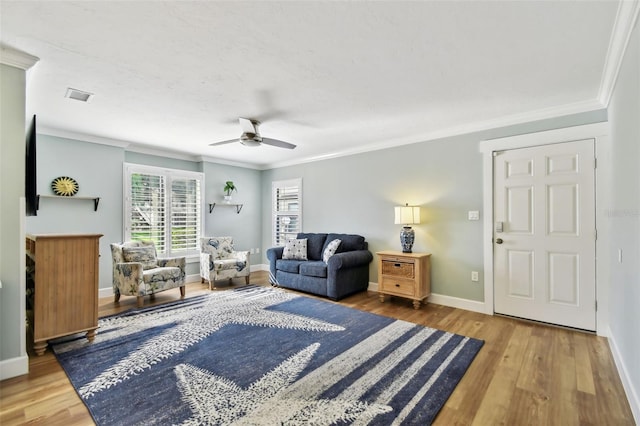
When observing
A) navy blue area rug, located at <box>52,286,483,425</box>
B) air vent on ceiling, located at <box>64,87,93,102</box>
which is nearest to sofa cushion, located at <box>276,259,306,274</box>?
navy blue area rug, located at <box>52,286,483,425</box>

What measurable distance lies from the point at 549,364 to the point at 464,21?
274 centimetres

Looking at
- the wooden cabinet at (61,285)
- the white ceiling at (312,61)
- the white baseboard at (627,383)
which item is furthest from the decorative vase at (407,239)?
the wooden cabinet at (61,285)

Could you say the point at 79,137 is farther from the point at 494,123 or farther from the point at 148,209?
the point at 494,123

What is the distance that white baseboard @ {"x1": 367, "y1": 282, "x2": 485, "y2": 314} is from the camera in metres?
3.82

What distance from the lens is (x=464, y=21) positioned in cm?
190

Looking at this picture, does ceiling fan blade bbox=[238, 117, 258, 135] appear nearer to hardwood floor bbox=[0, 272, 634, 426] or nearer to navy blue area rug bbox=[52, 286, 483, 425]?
navy blue area rug bbox=[52, 286, 483, 425]

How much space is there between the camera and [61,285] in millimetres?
2713

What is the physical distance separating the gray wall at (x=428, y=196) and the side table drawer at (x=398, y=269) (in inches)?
18.0

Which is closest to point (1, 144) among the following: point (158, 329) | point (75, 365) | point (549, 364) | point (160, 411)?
point (75, 365)

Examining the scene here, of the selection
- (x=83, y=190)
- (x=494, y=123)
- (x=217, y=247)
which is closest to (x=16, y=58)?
(x=83, y=190)

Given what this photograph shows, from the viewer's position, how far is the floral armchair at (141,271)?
4027mm

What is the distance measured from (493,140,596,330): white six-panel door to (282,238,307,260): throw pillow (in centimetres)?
292

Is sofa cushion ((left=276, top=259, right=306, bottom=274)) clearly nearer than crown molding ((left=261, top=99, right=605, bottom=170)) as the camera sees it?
No

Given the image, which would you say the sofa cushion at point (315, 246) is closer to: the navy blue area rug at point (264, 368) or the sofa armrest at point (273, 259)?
the sofa armrest at point (273, 259)
